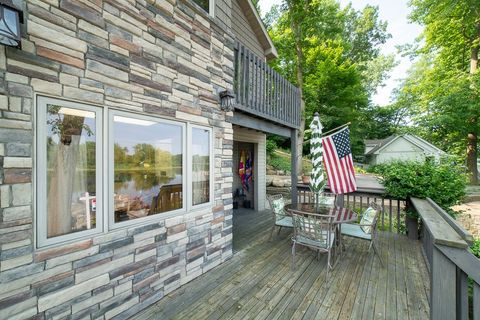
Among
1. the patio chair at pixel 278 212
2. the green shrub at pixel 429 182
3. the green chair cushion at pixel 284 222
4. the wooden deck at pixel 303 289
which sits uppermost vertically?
the green shrub at pixel 429 182

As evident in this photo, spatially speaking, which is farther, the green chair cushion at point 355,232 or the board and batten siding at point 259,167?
the board and batten siding at point 259,167

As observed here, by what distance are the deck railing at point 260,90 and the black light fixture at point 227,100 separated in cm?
38

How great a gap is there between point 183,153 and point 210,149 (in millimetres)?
549

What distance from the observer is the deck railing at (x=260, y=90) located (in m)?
4.19

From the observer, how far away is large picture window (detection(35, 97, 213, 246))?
1836 mm

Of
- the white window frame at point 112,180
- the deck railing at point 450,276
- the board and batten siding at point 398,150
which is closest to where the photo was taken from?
the deck railing at point 450,276

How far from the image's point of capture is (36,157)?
1.75 meters

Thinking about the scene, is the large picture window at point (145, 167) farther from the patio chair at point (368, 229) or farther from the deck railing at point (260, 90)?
the patio chair at point (368, 229)

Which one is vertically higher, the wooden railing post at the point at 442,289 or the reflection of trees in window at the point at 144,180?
the reflection of trees in window at the point at 144,180

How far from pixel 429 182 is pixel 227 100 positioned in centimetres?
456

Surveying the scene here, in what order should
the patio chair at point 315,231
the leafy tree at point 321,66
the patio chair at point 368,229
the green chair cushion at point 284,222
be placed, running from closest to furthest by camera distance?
the patio chair at point 315,231 < the patio chair at point 368,229 < the green chair cushion at point 284,222 < the leafy tree at point 321,66

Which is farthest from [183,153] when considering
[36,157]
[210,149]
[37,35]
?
[37,35]

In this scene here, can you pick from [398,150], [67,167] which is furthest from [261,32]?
[398,150]

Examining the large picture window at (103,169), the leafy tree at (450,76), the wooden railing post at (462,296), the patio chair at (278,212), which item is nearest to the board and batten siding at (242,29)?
the large picture window at (103,169)
